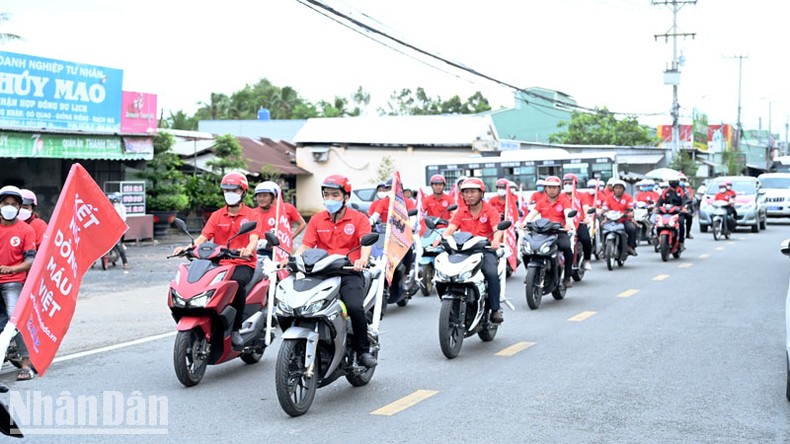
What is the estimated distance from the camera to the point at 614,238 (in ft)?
64.9

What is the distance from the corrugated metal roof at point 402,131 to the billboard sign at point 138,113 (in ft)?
61.4

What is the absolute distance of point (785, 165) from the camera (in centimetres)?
4766

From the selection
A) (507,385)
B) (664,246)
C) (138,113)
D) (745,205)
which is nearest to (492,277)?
(507,385)

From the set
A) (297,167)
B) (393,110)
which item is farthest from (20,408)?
(393,110)

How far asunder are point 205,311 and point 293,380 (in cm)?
150

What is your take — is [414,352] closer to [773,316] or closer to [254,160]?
[773,316]

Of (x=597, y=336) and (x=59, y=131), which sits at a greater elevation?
(x=59, y=131)

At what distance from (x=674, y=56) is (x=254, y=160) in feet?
84.4

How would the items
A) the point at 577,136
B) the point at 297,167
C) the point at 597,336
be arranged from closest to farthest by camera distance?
the point at 597,336 < the point at 297,167 < the point at 577,136

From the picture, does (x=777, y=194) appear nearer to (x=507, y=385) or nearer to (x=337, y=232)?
(x=507, y=385)

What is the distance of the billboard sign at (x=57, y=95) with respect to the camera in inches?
912

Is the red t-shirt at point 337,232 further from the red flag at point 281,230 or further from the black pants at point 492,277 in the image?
the black pants at point 492,277

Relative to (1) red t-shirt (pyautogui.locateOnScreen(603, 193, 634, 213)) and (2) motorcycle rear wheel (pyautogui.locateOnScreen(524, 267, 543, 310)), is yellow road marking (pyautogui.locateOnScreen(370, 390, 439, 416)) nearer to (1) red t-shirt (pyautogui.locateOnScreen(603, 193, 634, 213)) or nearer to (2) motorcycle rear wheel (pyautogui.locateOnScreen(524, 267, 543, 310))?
(2) motorcycle rear wheel (pyautogui.locateOnScreen(524, 267, 543, 310))

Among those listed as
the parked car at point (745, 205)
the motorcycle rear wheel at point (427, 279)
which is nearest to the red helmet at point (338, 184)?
the motorcycle rear wheel at point (427, 279)
